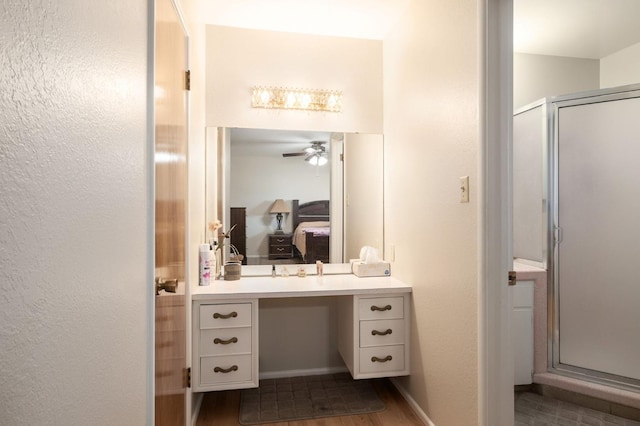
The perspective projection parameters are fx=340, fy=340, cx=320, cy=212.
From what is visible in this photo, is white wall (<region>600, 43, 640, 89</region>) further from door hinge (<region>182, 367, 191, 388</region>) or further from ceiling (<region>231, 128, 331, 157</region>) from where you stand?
door hinge (<region>182, 367, 191, 388</region>)

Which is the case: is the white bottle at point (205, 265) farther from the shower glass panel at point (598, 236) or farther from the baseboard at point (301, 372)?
the shower glass panel at point (598, 236)

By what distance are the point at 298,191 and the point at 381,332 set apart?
3.99ft

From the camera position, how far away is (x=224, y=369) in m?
2.04

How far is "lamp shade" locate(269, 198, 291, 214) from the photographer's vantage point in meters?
2.68

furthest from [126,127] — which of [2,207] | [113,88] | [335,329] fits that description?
[335,329]

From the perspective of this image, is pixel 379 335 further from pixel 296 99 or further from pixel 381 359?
pixel 296 99

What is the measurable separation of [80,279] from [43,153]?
0.92 feet

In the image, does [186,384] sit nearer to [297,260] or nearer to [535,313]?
[297,260]

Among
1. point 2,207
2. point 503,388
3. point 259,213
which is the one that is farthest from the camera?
point 259,213

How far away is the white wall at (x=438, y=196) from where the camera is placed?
1.61 m

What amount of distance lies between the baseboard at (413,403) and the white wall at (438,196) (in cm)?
4

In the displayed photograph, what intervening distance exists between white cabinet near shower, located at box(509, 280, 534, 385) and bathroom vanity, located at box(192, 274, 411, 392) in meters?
0.77

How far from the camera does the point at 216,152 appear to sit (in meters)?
2.57

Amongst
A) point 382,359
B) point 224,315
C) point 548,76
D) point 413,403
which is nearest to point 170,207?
point 224,315
